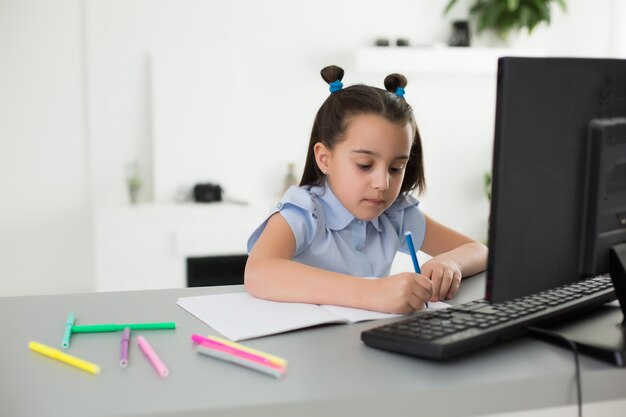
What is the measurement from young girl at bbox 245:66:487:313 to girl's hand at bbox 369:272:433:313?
0.25ft

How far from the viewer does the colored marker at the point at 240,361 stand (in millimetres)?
783

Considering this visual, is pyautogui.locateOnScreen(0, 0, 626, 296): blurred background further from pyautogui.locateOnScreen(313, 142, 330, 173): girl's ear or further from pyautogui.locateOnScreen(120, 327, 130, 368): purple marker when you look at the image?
pyautogui.locateOnScreen(120, 327, 130, 368): purple marker

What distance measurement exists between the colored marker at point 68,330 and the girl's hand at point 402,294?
16.2 inches

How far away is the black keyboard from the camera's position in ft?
2.73

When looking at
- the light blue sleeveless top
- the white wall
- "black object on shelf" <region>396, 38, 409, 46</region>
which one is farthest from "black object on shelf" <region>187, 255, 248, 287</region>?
the light blue sleeveless top

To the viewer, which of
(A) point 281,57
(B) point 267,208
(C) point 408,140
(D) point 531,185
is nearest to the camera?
(D) point 531,185

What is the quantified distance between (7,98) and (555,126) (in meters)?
3.07

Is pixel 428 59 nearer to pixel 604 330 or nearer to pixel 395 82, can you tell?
pixel 395 82

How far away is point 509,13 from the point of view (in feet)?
12.7

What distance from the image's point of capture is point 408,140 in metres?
1.41

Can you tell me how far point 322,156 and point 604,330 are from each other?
731 millimetres

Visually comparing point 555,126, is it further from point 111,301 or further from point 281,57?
point 281,57

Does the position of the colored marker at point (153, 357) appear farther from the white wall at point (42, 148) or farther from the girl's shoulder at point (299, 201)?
the white wall at point (42, 148)

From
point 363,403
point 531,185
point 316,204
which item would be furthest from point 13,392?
point 316,204
